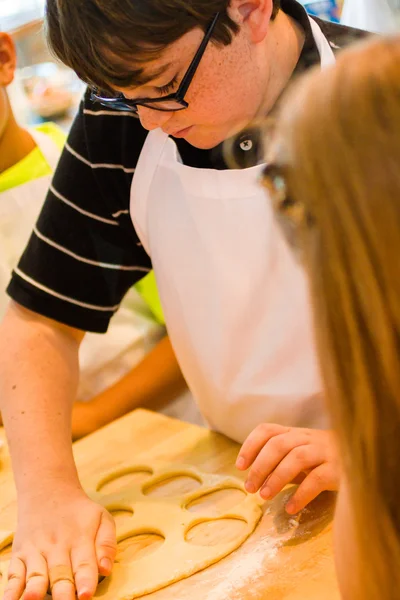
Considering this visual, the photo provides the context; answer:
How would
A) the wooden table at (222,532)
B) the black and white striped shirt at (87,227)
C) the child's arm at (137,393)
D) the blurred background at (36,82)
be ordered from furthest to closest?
the blurred background at (36,82), the child's arm at (137,393), the black and white striped shirt at (87,227), the wooden table at (222,532)

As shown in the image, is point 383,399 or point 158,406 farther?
point 158,406

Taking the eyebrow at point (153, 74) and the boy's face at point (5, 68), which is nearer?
the eyebrow at point (153, 74)

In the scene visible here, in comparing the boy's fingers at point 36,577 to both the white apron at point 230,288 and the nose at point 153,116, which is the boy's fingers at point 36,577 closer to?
the white apron at point 230,288

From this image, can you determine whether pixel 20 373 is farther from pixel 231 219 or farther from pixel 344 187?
pixel 344 187

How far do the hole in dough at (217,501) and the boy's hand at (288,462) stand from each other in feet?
0.21

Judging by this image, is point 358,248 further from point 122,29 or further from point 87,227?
point 87,227

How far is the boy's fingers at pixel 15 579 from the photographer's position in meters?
0.80

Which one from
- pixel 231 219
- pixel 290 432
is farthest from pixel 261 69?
pixel 290 432

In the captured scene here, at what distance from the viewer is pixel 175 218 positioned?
104 centimetres

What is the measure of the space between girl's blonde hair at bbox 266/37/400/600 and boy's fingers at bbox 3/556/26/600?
43 centimetres

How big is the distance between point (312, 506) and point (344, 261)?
465 millimetres

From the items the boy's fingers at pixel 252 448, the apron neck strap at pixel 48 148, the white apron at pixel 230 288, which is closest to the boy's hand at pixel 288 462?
the boy's fingers at pixel 252 448

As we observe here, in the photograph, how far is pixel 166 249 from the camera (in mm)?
1054

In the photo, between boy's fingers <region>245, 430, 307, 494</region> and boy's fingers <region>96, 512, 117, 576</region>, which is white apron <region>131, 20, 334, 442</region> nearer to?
boy's fingers <region>245, 430, 307, 494</region>
